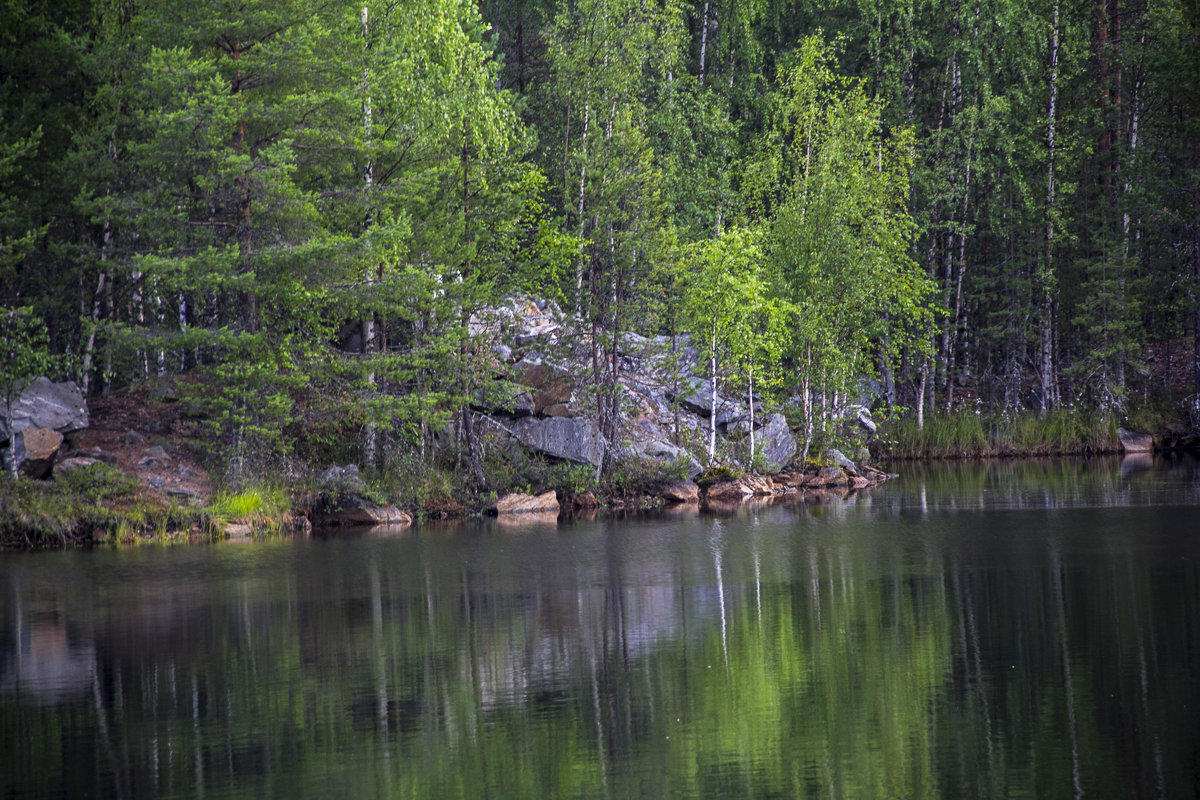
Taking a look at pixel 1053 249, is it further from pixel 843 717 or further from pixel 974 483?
pixel 843 717

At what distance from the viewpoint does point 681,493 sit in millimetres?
32281

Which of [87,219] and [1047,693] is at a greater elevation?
[87,219]

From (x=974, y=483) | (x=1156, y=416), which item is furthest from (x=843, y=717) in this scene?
(x=1156, y=416)

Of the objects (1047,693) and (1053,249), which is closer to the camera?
(1047,693)

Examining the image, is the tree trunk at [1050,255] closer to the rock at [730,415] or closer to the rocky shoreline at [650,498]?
the rocky shoreline at [650,498]

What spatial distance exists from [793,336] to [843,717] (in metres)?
29.4

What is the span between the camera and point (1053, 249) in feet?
155

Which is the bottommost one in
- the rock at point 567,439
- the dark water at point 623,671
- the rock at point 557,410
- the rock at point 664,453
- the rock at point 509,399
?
the dark water at point 623,671

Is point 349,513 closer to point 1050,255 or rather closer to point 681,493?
point 681,493

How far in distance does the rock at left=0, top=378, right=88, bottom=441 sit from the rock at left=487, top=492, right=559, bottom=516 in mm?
9738

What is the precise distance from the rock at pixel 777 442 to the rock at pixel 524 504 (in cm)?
788

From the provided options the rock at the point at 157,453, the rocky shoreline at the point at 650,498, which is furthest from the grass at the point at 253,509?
the rock at the point at 157,453

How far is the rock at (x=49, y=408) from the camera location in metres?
27.0

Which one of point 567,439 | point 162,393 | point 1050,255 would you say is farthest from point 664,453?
point 1050,255
